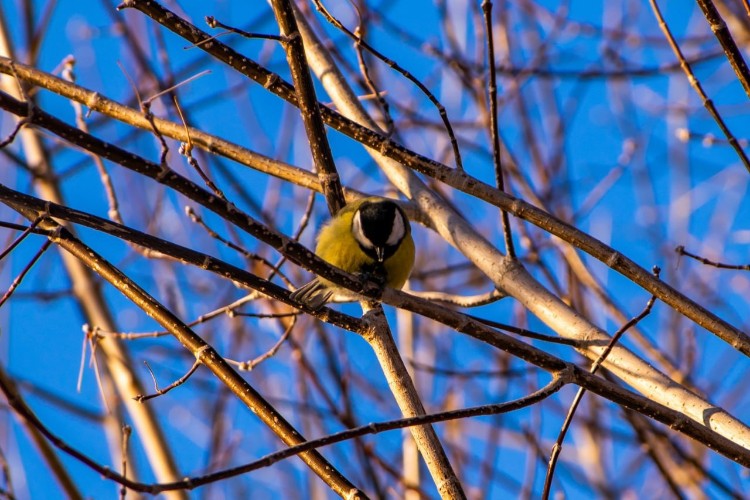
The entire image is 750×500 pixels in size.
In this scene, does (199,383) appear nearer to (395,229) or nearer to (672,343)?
(395,229)

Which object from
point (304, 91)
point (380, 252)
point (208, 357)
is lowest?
point (208, 357)

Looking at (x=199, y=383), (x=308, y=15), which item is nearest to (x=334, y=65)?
(x=308, y=15)

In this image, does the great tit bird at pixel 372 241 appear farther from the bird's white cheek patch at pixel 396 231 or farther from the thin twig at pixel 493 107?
the thin twig at pixel 493 107

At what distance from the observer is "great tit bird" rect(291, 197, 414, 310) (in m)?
3.02

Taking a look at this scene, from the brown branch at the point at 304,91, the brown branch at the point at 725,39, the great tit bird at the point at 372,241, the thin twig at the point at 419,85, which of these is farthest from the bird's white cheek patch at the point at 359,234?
the brown branch at the point at 725,39

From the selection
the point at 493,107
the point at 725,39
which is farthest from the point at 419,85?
the point at 725,39

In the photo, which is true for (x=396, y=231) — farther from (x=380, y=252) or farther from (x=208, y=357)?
(x=208, y=357)

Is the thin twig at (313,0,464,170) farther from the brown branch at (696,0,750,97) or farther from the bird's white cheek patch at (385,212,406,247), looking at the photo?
the bird's white cheek patch at (385,212,406,247)

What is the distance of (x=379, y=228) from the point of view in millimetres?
3018

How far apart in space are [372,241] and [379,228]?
0.07m

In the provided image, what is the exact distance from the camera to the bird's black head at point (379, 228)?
3006 mm

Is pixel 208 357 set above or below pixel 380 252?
below

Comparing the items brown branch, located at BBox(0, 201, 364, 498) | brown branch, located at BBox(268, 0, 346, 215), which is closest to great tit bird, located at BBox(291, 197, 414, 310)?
brown branch, located at BBox(268, 0, 346, 215)

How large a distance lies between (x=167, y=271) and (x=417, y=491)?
2.46m
